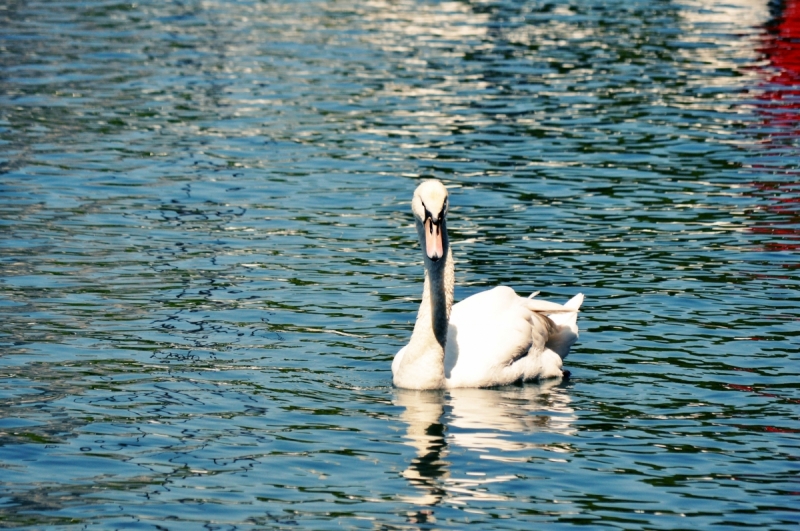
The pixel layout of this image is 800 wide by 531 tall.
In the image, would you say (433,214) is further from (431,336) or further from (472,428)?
(472,428)

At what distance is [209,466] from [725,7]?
3598 centimetres

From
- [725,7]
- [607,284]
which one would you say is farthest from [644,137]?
[725,7]

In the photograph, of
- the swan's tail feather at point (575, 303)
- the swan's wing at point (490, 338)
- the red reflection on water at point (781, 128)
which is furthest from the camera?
the red reflection on water at point (781, 128)

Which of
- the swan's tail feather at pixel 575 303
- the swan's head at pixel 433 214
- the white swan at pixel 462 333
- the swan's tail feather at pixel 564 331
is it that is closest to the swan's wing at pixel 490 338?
the white swan at pixel 462 333

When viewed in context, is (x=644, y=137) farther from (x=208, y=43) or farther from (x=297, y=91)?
(x=208, y=43)

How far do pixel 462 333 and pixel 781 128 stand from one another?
14.0m

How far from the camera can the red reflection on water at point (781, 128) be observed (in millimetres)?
18481

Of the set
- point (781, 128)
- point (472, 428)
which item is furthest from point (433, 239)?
point (781, 128)

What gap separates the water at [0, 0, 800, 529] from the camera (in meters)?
10.3

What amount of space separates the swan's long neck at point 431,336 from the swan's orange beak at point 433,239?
12.3 inches

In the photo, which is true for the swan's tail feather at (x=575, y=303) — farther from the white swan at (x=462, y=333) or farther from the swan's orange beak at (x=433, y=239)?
the swan's orange beak at (x=433, y=239)

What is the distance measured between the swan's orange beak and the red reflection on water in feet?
21.8

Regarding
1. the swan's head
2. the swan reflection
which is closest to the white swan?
the swan's head

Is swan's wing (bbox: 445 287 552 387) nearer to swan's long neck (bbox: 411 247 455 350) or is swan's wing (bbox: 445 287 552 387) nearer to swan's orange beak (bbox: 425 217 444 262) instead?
swan's long neck (bbox: 411 247 455 350)
